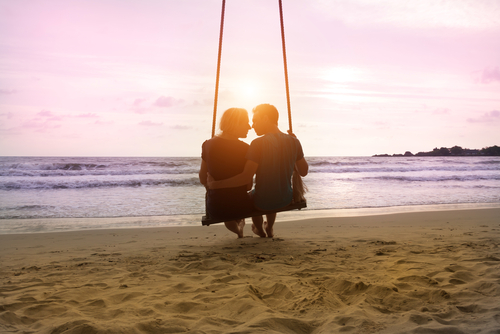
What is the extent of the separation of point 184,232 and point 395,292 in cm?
295

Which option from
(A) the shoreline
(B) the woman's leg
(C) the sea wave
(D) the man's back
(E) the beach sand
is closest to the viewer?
(E) the beach sand

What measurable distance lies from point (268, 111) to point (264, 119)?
0.08 meters

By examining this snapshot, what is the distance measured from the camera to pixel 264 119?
3035 mm

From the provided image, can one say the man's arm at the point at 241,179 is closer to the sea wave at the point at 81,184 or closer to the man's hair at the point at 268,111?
the man's hair at the point at 268,111

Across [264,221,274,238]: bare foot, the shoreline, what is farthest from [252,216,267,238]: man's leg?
the shoreline

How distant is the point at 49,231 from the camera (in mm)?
4574

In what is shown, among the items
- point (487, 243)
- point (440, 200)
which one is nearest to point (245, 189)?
point (487, 243)

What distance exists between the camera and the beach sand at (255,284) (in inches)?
66.0

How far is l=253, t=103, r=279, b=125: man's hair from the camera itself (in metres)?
3.04

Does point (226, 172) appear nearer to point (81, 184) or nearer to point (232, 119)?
point (232, 119)

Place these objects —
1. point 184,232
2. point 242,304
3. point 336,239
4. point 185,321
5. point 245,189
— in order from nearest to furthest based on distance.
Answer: point 185,321 → point 242,304 → point 245,189 → point 336,239 → point 184,232

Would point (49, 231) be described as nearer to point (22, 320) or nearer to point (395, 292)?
point (22, 320)

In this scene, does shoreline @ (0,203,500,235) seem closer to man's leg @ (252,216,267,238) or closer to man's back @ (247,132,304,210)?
man's leg @ (252,216,267,238)

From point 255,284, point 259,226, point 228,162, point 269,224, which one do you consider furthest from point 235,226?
point 255,284
